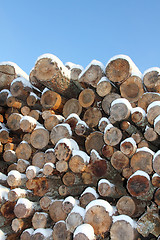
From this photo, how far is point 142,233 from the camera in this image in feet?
7.56

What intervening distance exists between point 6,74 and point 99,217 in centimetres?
349

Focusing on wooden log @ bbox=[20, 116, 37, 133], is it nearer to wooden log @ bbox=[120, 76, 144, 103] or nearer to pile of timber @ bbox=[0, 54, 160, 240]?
pile of timber @ bbox=[0, 54, 160, 240]

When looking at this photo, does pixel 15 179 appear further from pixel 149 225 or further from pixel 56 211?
pixel 149 225

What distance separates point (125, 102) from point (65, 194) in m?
1.62

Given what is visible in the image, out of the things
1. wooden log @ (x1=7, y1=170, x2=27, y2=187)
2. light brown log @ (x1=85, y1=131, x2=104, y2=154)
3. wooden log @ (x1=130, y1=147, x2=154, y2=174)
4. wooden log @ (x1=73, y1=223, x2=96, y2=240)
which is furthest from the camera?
wooden log @ (x1=7, y1=170, x2=27, y2=187)

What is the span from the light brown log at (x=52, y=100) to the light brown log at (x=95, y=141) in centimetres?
89

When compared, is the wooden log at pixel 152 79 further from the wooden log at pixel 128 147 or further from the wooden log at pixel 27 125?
the wooden log at pixel 27 125

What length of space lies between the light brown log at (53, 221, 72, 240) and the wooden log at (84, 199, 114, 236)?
466mm

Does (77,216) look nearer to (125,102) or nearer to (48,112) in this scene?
(125,102)

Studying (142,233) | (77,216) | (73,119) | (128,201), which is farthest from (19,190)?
(142,233)

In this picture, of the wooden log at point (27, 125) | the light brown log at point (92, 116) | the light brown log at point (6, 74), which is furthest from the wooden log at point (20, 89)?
the light brown log at point (92, 116)

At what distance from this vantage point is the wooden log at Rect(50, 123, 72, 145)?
3.29 metres

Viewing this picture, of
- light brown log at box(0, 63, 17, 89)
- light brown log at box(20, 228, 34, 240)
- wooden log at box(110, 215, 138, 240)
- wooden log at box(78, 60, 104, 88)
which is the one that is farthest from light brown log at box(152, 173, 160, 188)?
light brown log at box(0, 63, 17, 89)

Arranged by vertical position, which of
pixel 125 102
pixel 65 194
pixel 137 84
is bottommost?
pixel 65 194
